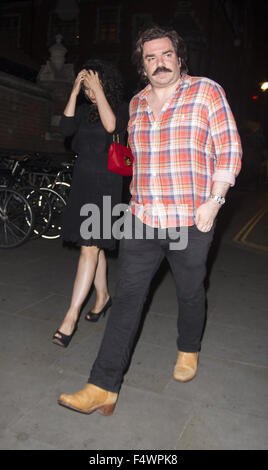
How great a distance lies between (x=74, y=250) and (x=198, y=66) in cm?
644

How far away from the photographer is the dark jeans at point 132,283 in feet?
7.99

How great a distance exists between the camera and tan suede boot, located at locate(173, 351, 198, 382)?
9.48 ft

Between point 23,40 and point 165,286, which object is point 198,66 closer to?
point 165,286

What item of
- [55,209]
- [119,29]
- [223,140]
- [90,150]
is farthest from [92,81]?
[119,29]

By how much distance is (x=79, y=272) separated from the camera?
334 cm

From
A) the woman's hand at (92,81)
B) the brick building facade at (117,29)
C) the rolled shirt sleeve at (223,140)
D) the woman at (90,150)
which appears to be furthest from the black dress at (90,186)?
the brick building facade at (117,29)

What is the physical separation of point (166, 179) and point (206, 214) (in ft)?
0.99

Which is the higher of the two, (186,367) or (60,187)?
(60,187)

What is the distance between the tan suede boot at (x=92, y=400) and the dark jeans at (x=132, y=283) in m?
0.04

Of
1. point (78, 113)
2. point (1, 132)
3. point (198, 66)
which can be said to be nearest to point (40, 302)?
point (78, 113)

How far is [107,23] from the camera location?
95.3 ft

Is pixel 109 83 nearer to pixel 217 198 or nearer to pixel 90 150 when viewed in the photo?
pixel 90 150

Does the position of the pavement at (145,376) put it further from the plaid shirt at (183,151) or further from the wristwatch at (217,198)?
the wristwatch at (217,198)

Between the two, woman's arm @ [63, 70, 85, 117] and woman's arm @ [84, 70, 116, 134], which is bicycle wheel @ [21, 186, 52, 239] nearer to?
woman's arm @ [63, 70, 85, 117]
